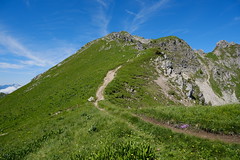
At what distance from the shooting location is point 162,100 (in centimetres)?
3784

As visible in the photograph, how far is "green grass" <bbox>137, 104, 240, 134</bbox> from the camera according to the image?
1439cm

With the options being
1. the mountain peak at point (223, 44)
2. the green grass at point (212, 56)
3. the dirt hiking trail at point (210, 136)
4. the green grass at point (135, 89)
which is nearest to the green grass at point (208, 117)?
the dirt hiking trail at point (210, 136)

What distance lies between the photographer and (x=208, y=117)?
54.2 feet

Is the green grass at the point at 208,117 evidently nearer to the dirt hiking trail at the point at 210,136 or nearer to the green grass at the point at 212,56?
the dirt hiking trail at the point at 210,136

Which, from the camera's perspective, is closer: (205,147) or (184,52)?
(205,147)

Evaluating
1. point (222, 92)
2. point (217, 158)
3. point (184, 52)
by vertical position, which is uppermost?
point (184, 52)

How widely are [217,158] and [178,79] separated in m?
46.6

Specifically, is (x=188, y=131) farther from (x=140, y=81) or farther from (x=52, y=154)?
(x=140, y=81)

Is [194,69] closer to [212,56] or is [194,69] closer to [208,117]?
[212,56]

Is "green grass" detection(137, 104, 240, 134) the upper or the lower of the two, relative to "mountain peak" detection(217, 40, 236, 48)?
lower

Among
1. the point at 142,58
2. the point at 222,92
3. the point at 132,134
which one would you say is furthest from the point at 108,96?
the point at 222,92

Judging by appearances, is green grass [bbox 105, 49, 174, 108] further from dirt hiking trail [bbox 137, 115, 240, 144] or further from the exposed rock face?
dirt hiking trail [bbox 137, 115, 240, 144]

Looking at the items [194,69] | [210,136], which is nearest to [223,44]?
[194,69]

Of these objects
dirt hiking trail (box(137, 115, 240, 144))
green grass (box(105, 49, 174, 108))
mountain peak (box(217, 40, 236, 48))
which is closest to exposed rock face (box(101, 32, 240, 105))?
green grass (box(105, 49, 174, 108))
